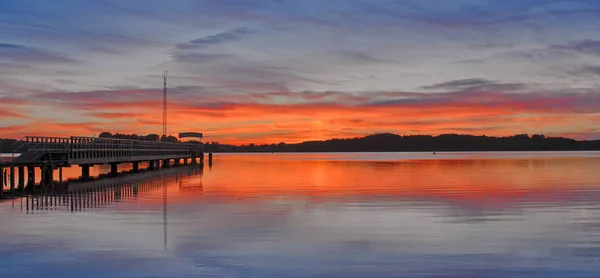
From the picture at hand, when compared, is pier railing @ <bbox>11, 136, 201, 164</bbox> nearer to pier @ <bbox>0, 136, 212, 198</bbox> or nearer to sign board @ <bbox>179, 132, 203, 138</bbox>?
pier @ <bbox>0, 136, 212, 198</bbox>

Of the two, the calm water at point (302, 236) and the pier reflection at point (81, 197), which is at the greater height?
the pier reflection at point (81, 197)

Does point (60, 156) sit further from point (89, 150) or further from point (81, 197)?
point (81, 197)

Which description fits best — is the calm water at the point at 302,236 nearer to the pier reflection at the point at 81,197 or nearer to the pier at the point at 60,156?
the pier reflection at the point at 81,197

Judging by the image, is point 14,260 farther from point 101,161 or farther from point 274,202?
point 101,161

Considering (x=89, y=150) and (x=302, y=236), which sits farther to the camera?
(x=89, y=150)

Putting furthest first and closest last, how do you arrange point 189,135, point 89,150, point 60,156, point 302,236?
point 189,135 → point 89,150 → point 60,156 → point 302,236

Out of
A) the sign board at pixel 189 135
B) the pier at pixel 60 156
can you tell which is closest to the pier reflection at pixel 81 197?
the pier at pixel 60 156

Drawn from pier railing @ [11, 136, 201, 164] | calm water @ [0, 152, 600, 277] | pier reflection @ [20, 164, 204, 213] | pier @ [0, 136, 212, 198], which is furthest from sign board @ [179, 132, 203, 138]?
calm water @ [0, 152, 600, 277]

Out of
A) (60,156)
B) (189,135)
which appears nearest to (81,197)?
(60,156)

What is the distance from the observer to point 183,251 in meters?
15.8

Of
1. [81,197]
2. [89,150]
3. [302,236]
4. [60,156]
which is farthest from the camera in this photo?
[89,150]

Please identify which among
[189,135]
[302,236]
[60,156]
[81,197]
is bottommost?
[302,236]

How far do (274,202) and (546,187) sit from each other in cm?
1752

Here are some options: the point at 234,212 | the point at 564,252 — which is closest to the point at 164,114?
the point at 234,212
